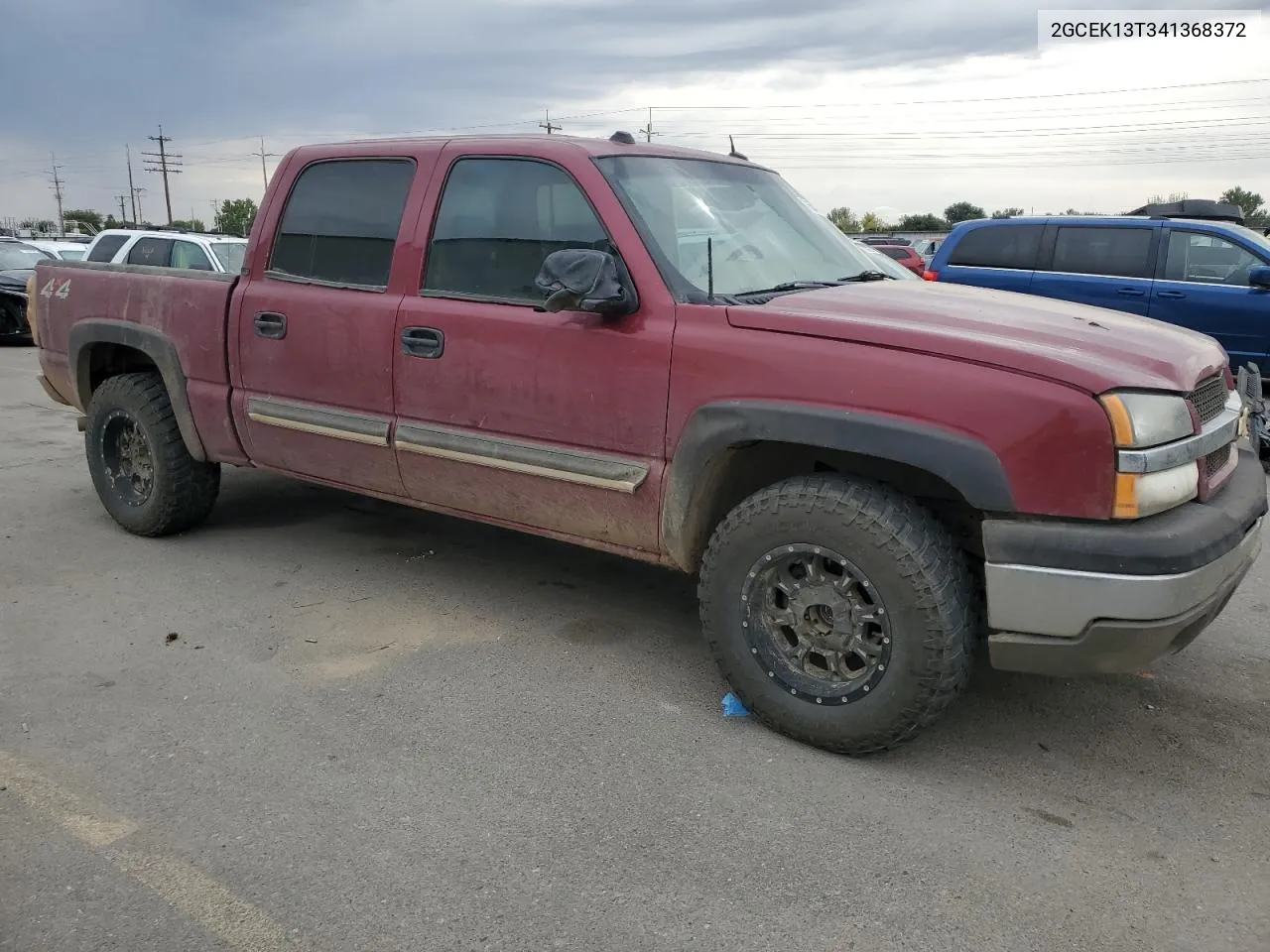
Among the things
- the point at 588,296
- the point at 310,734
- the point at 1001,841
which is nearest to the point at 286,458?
the point at 310,734

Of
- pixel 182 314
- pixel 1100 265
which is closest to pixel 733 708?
pixel 182 314

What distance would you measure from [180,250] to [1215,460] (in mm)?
10975

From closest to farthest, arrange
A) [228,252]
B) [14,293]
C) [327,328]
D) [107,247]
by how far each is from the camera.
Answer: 1. [327,328]
2. [228,252]
3. [107,247]
4. [14,293]

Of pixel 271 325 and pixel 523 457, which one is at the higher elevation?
pixel 271 325

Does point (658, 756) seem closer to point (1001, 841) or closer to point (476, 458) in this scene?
point (1001, 841)

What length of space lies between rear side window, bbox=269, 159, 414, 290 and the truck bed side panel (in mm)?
404

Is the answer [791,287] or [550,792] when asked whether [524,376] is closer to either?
[791,287]

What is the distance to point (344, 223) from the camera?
4.33m

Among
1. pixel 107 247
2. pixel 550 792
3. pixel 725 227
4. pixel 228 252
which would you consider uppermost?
pixel 107 247

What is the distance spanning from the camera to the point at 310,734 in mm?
3281

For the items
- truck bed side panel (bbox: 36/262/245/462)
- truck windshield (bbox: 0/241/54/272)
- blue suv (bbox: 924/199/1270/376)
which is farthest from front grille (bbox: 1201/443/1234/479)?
truck windshield (bbox: 0/241/54/272)

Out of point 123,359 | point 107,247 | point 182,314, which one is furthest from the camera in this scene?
point 107,247

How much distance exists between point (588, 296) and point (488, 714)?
145 cm

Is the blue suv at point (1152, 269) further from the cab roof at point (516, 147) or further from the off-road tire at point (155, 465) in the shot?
the off-road tire at point (155, 465)
